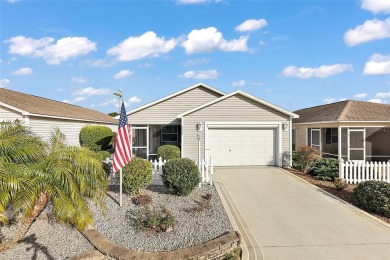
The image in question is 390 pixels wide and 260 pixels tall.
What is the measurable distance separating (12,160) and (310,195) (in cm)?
958

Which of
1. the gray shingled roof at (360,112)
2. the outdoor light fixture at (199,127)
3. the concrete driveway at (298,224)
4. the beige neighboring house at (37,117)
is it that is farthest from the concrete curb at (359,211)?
the beige neighboring house at (37,117)

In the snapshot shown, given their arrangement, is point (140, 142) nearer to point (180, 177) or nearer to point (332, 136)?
point (180, 177)

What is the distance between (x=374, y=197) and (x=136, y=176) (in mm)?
7522

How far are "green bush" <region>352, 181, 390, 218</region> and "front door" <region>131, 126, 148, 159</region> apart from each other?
535 inches

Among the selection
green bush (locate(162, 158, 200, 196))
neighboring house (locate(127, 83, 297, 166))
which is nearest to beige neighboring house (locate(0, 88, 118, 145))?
green bush (locate(162, 158, 200, 196))

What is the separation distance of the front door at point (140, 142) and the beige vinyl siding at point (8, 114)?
723 centimetres

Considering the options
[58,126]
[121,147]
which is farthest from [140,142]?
[121,147]

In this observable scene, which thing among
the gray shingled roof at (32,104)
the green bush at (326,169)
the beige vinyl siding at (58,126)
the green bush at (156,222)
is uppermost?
the gray shingled roof at (32,104)

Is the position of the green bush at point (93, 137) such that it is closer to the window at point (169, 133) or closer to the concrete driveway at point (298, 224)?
the window at point (169, 133)

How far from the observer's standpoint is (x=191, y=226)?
682 centimetres

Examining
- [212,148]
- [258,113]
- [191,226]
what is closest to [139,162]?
[191,226]

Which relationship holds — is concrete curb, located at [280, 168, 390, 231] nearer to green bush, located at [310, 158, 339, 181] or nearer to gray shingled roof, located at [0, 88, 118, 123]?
green bush, located at [310, 158, 339, 181]

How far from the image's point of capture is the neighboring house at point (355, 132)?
15.5 m

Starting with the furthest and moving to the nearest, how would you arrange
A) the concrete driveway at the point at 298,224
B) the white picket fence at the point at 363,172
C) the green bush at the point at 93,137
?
the green bush at the point at 93,137 < the white picket fence at the point at 363,172 < the concrete driveway at the point at 298,224
